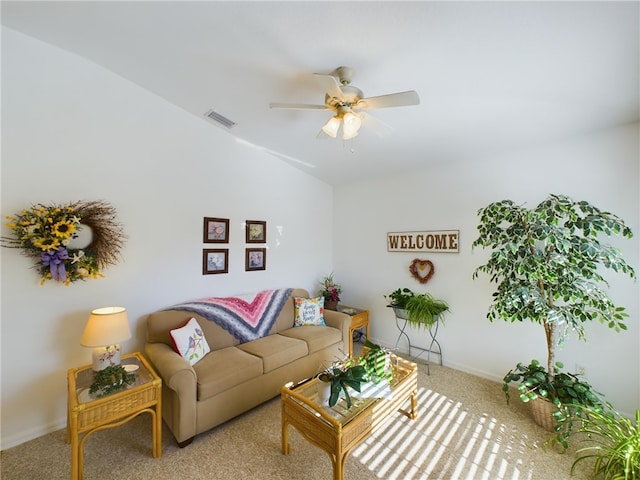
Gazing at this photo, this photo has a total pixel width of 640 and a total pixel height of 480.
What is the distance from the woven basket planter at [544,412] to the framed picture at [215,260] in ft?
10.6

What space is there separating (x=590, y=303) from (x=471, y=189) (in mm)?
1539

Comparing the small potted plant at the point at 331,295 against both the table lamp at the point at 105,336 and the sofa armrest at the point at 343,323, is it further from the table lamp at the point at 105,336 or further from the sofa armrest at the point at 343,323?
the table lamp at the point at 105,336

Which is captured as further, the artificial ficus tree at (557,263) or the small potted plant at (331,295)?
the small potted plant at (331,295)

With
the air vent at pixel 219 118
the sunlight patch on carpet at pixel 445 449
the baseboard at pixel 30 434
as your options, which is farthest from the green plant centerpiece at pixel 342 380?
the air vent at pixel 219 118

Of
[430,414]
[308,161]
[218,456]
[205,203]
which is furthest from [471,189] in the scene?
[218,456]

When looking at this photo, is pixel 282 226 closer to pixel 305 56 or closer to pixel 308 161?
pixel 308 161

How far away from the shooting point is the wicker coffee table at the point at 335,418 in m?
1.54

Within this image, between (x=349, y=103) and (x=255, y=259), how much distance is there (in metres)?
2.29

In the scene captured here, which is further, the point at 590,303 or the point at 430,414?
the point at 430,414

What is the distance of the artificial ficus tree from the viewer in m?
1.95

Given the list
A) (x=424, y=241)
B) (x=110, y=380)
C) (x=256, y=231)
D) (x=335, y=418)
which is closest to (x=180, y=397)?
(x=110, y=380)

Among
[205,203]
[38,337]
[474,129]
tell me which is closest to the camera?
[38,337]

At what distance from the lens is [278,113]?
2.64 m

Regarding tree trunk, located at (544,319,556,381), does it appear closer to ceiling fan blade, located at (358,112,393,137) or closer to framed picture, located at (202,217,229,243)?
ceiling fan blade, located at (358,112,393,137)
